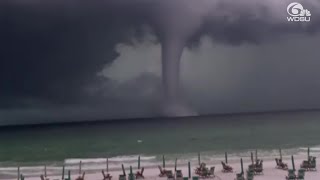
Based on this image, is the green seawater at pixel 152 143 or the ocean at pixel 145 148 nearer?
the ocean at pixel 145 148

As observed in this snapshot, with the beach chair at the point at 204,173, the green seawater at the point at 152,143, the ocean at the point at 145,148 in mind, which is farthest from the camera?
the green seawater at the point at 152,143

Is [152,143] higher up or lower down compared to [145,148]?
higher up

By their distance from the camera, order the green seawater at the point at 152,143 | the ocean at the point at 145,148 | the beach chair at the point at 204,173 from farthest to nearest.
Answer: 1. the green seawater at the point at 152,143
2. the ocean at the point at 145,148
3. the beach chair at the point at 204,173

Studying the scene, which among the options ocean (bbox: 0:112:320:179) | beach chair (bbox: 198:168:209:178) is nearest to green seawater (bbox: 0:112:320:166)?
ocean (bbox: 0:112:320:179)

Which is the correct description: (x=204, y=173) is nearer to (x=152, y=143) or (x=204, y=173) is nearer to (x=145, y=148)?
(x=145, y=148)

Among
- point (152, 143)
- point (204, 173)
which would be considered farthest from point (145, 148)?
point (204, 173)

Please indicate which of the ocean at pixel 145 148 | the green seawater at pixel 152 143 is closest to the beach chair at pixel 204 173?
the ocean at pixel 145 148

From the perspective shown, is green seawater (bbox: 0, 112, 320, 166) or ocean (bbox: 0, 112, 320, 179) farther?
green seawater (bbox: 0, 112, 320, 166)

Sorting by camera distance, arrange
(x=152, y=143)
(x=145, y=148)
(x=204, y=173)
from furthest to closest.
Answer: (x=152, y=143)
(x=145, y=148)
(x=204, y=173)

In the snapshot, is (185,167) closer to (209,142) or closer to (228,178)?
(228,178)

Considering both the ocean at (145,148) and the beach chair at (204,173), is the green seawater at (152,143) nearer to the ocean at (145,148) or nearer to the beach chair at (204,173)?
the ocean at (145,148)

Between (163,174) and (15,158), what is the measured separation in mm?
30800

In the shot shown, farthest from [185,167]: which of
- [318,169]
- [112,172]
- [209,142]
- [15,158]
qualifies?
[209,142]

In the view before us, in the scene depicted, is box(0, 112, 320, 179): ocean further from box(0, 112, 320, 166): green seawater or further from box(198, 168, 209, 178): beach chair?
box(198, 168, 209, 178): beach chair
